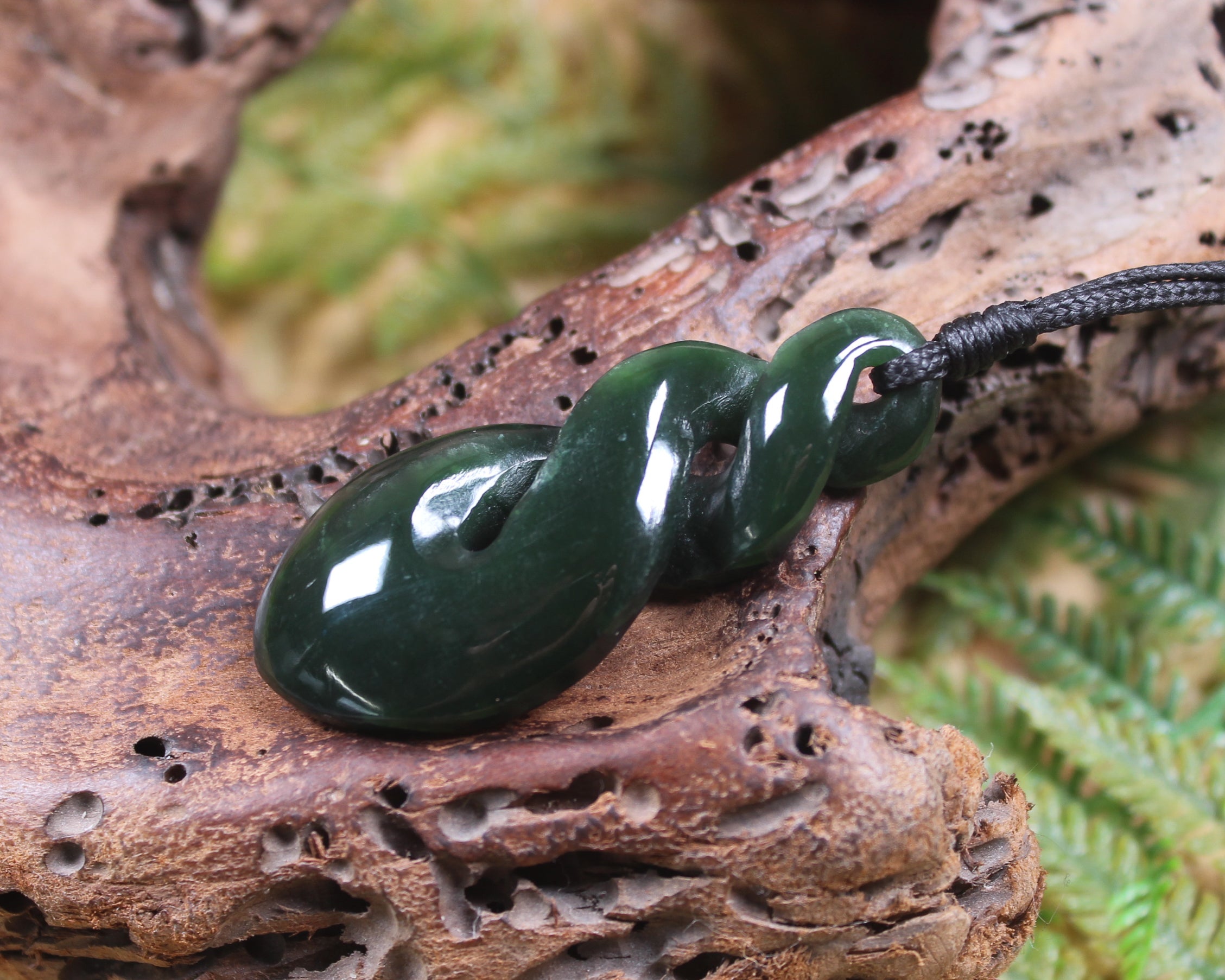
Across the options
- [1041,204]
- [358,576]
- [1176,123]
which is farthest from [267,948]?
[1176,123]

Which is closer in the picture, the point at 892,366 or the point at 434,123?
the point at 892,366

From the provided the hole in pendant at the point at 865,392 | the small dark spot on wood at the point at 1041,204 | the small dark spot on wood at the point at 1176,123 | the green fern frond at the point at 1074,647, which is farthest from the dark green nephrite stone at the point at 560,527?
the green fern frond at the point at 1074,647

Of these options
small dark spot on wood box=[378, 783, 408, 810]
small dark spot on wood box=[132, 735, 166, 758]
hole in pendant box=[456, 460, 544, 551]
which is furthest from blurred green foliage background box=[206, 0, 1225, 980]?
small dark spot on wood box=[132, 735, 166, 758]

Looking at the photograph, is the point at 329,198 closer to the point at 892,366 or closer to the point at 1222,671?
the point at 892,366

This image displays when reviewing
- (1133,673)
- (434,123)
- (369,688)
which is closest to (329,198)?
(434,123)

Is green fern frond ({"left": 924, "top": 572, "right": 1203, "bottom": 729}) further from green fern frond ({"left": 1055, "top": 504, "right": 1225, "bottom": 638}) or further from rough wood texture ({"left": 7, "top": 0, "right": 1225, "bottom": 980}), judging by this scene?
rough wood texture ({"left": 7, "top": 0, "right": 1225, "bottom": 980})

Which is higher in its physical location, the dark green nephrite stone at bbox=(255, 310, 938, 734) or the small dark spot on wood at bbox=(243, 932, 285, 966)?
the dark green nephrite stone at bbox=(255, 310, 938, 734)

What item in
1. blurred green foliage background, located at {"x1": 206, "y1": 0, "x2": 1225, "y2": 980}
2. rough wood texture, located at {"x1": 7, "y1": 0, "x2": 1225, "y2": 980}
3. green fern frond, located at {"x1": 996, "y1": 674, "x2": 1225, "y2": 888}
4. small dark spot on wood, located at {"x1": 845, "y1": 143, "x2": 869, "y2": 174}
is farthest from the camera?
blurred green foliage background, located at {"x1": 206, "y1": 0, "x2": 1225, "y2": 980}
